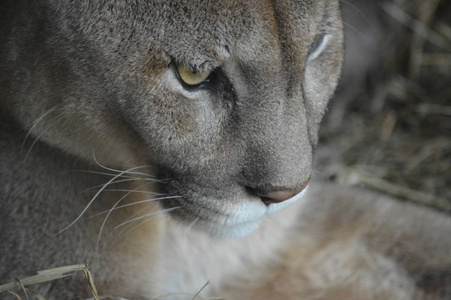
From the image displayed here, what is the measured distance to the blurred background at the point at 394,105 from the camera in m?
3.31

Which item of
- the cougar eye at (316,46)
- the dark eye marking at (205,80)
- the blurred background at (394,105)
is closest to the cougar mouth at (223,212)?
the dark eye marking at (205,80)

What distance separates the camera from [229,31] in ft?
5.04

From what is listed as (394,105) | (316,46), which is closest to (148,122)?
(316,46)

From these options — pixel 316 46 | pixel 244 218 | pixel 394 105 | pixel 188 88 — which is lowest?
pixel 394 105

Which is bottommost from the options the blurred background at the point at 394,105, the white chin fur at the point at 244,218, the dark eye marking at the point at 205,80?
the blurred background at the point at 394,105

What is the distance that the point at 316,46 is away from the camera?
185 cm

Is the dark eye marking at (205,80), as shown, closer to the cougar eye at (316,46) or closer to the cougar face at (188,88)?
the cougar face at (188,88)

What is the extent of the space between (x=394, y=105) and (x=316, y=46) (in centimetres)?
201

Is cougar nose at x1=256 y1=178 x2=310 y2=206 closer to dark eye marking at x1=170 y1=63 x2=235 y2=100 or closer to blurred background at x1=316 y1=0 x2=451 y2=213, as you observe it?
dark eye marking at x1=170 y1=63 x2=235 y2=100

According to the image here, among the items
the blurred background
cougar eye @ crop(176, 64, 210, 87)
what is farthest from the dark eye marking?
the blurred background

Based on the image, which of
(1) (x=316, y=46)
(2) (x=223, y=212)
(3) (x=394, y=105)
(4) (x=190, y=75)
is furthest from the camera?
(3) (x=394, y=105)

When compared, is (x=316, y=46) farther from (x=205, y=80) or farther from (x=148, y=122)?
(x=148, y=122)

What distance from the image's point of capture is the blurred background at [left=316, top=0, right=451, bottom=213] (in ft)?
10.8

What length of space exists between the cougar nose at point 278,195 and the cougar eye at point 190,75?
347mm
